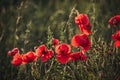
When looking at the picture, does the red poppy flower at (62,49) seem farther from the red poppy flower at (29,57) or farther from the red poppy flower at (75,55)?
the red poppy flower at (29,57)

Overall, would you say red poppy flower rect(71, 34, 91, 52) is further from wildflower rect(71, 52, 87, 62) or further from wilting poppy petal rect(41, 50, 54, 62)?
wilting poppy petal rect(41, 50, 54, 62)

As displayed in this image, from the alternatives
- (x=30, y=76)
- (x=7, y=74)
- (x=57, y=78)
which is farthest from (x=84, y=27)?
(x=7, y=74)

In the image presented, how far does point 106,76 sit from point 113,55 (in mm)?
201

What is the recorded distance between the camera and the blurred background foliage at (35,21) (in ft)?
12.2

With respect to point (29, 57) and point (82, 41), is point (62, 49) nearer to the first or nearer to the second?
point (82, 41)

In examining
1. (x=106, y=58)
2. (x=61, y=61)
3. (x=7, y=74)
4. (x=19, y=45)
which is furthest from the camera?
(x=19, y=45)

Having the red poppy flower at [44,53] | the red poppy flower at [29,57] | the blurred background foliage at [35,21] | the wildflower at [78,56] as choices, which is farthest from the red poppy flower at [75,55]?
the blurred background foliage at [35,21]

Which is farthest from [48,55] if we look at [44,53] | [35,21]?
[35,21]

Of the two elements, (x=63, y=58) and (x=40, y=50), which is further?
(x=40, y=50)

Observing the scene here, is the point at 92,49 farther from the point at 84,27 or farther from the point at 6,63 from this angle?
the point at 6,63

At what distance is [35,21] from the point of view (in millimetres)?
5707

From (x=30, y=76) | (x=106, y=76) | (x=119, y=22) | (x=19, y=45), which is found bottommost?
(x=106, y=76)

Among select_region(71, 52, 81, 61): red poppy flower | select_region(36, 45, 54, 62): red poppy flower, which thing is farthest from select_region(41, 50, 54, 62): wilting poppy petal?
select_region(71, 52, 81, 61): red poppy flower

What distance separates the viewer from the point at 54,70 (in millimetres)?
3068
